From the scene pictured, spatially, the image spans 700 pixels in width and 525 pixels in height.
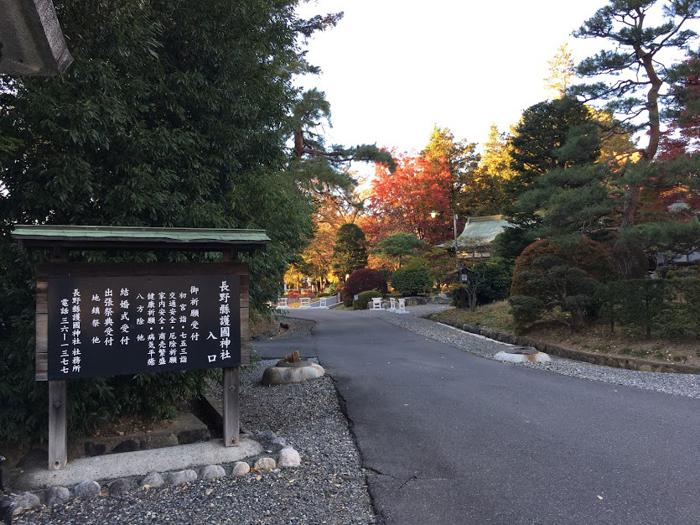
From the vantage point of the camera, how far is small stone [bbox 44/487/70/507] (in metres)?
3.66

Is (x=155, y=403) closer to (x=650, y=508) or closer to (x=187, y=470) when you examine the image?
(x=187, y=470)

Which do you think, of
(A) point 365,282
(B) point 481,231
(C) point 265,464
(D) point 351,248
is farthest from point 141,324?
(D) point 351,248

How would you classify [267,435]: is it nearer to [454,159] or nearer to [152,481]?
[152,481]

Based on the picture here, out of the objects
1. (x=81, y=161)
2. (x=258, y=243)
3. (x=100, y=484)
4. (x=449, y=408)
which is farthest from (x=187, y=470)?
(x=449, y=408)

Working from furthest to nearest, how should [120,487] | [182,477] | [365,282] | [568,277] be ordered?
[365,282] < [568,277] < [182,477] < [120,487]

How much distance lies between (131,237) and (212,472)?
202 cm

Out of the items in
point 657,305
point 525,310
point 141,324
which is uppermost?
point 141,324

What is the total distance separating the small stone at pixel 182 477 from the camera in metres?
3.97

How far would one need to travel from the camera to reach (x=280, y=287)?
7.19m

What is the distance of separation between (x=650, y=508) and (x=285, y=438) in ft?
10.5

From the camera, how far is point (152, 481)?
392cm

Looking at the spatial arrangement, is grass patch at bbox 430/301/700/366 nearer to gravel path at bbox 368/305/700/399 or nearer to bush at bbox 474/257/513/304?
gravel path at bbox 368/305/700/399

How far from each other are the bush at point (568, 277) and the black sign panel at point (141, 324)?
8.98 m

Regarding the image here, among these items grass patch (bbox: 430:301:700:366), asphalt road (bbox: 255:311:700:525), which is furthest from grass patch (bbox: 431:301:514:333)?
asphalt road (bbox: 255:311:700:525)
